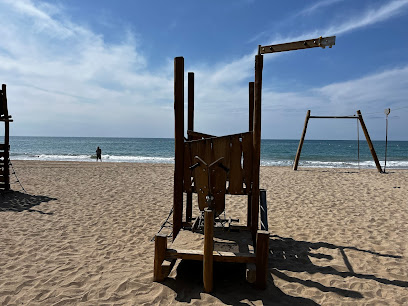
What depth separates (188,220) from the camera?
18.5 feet

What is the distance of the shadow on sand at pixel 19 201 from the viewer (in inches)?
290

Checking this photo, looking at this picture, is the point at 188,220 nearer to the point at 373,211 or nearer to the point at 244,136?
the point at 244,136

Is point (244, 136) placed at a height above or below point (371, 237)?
above

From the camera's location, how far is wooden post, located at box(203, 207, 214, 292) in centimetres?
321

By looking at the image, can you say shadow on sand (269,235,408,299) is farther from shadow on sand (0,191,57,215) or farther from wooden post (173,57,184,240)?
shadow on sand (0,191,57,215)

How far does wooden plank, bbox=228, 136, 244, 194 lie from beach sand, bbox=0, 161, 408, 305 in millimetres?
1203

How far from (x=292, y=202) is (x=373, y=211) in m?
2.17

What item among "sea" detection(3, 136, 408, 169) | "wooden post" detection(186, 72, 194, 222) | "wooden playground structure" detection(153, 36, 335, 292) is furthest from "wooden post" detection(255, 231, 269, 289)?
"sea" detection(3, 136, 408, 169)

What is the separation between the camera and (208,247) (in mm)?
3303

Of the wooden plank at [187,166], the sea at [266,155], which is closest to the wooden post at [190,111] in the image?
the wooden plank at [187,166]

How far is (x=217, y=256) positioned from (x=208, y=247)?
0.96ft

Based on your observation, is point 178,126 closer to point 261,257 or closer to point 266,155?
point 261,257

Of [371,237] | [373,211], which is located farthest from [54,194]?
[373,211]

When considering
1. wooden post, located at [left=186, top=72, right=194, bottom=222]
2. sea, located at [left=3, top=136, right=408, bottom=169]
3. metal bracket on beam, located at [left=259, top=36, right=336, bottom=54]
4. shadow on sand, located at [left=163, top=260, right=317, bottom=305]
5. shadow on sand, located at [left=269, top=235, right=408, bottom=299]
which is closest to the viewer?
shadow on sand, located at [left=163, top=260, right=317, bottom=305]
